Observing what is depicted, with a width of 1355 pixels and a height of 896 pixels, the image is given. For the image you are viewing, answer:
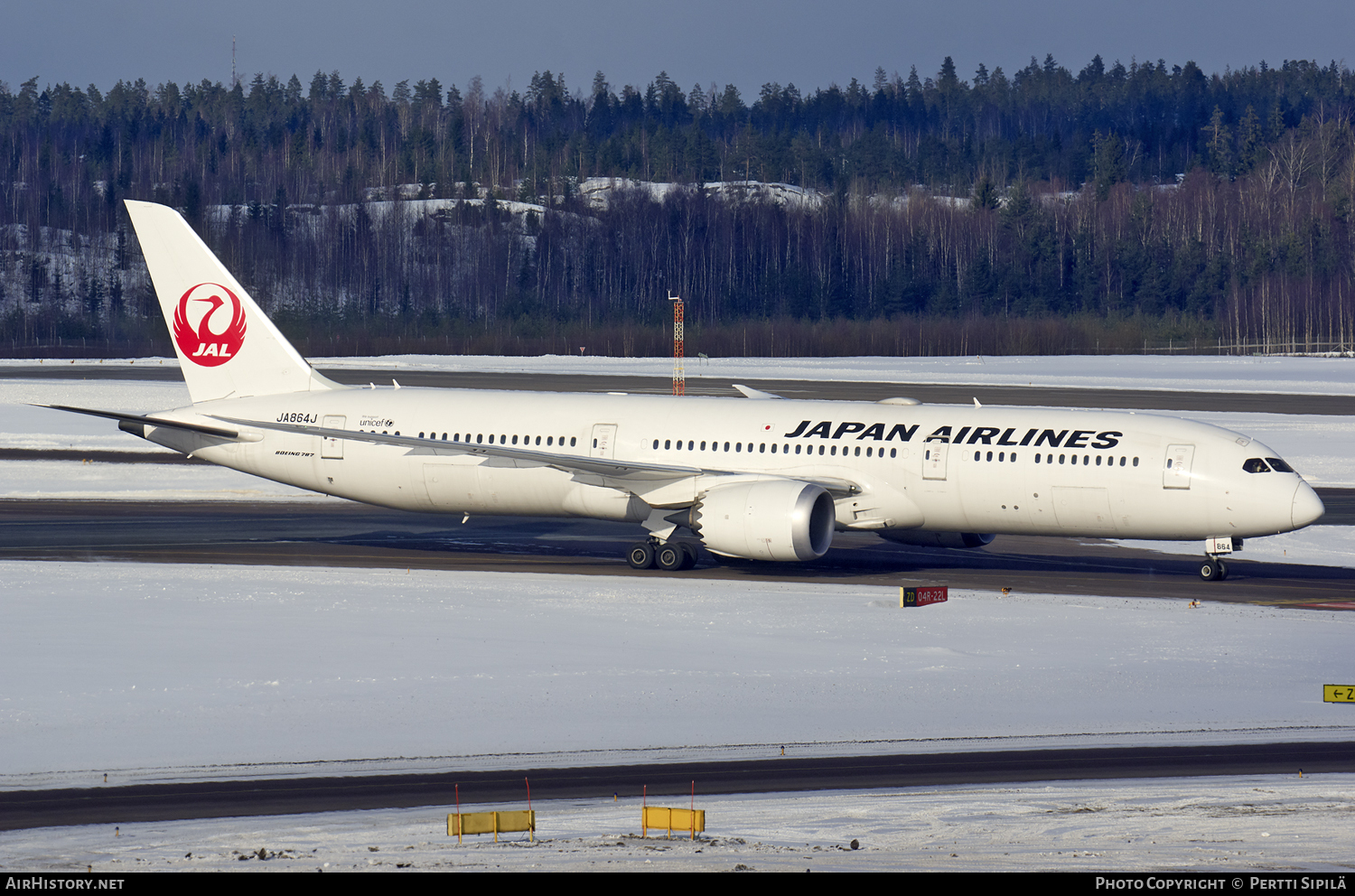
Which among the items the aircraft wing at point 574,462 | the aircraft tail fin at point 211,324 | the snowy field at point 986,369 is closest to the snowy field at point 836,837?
the aircraft wing at point 574,462

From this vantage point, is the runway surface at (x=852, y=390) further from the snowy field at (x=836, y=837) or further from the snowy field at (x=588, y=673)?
the snowy field at (x=836, y=837)

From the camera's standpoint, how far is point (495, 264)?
7131 inches

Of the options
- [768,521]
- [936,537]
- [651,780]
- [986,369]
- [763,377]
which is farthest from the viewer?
[986,369]

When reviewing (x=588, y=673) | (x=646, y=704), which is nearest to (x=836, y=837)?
(x=646, y=704)

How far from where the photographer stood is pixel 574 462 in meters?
35.5

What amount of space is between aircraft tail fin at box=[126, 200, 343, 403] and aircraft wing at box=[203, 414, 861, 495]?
→ 281cm

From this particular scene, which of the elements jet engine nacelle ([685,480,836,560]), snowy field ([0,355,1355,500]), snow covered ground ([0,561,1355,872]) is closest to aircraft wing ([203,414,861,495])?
jet engine nacelle ([685,480,836,560])

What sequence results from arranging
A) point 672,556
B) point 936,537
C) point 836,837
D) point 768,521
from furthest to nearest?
1. point 936,537
2. point 672,556
3. point 768,521
4. point 836,837

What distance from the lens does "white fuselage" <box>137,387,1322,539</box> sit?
3328 cm

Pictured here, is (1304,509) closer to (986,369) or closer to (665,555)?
(665,555)

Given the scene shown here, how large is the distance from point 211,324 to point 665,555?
14173mm

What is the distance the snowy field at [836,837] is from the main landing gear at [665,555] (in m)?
18.2

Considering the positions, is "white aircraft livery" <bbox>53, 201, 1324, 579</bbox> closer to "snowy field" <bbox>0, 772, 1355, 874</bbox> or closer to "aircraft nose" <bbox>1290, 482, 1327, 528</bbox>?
"aircraft nose" <bbox>1290, 482, 1327, 528</bbox>

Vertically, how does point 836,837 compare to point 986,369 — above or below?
below
